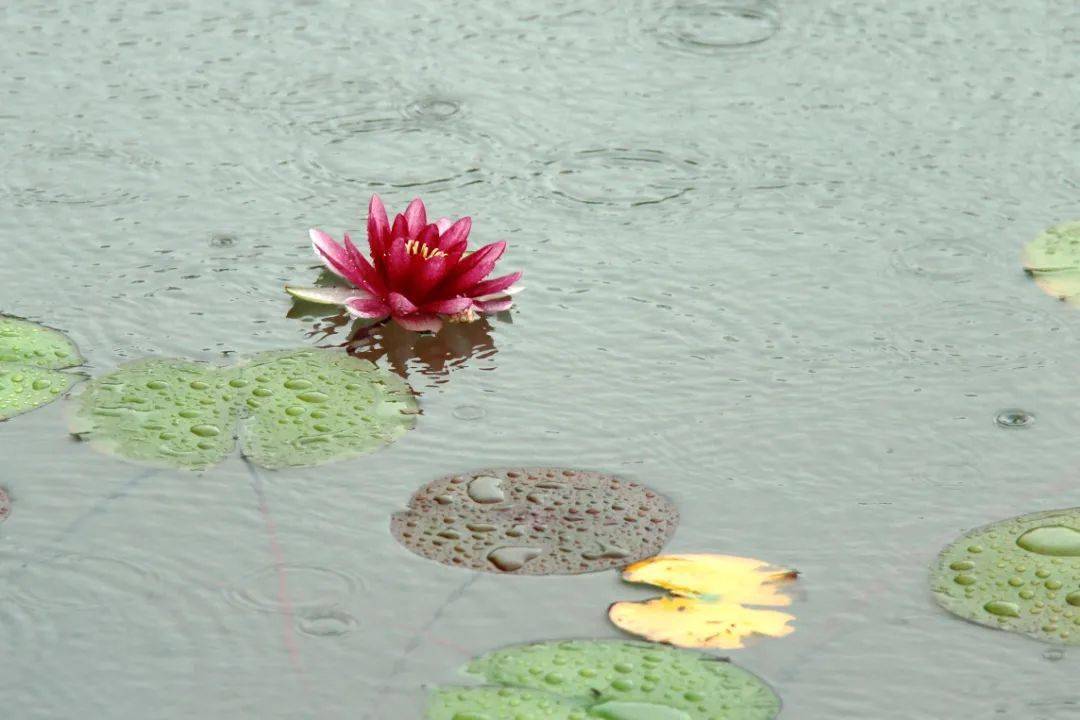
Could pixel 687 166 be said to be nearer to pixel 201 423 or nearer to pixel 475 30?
pixel 475 30

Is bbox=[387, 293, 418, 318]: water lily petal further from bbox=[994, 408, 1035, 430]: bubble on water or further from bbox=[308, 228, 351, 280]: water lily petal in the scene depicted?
bbox=[994, 408, 1035, 430]: bubble on water

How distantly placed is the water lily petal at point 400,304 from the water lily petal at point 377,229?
87 millimetres

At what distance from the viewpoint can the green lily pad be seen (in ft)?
6.69

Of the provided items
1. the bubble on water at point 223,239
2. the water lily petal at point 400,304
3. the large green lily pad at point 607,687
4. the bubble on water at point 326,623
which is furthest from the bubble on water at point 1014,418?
the bubble on water at point 223,239

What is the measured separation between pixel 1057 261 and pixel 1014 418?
0.55 m

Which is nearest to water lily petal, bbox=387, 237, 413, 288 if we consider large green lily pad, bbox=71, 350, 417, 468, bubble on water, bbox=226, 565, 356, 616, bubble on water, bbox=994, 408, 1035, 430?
large green lily pad, bbox=71, 350, 417, 468

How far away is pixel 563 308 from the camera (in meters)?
2.85

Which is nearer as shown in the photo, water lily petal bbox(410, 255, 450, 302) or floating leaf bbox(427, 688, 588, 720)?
floating leaf bbox(427, 688, 588, 720)

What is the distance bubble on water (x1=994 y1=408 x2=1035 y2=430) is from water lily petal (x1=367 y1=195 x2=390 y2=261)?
1.10m

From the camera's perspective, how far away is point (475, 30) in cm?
393

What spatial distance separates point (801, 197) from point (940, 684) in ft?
4.86

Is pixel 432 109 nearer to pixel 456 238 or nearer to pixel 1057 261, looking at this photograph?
pixel 456 238

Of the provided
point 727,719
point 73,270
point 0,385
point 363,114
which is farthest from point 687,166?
point 727,719

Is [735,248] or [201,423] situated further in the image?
[735,248]
